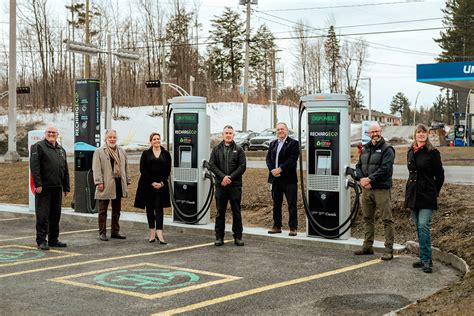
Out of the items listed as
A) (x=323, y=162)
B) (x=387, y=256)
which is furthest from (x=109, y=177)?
(x=387, y=256)

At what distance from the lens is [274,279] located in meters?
7.45

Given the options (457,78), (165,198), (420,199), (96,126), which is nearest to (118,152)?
(165,198)

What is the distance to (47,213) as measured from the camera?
9773 millimetres

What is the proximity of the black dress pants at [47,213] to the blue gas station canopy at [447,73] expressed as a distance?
71.7ft

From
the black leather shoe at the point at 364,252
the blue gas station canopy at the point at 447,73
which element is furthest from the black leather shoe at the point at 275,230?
the blue gas station canopy at the point at 447,73

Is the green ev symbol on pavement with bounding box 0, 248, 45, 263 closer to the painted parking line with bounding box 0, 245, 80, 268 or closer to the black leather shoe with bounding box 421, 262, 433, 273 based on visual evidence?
the painted parking line with bounding box 0, 245, 80, 268

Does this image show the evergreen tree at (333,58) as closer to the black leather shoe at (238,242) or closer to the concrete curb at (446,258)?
the black leather shoe at (238,242)

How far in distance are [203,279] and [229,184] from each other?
283 centimetres

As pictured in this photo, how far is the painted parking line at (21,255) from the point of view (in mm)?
8609

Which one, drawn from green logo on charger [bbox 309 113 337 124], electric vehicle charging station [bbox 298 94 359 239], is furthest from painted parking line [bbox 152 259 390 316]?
green logo on charger [bbox 309 113 337 124]

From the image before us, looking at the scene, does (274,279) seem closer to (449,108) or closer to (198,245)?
(198,245)

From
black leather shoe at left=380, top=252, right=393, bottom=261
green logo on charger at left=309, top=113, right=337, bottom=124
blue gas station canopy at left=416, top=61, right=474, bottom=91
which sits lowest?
black leather shoe at left=380, top=252, right=393, bottom=261

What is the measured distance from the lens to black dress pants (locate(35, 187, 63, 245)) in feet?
31.9

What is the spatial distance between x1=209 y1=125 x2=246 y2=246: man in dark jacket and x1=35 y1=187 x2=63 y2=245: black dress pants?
261cm
